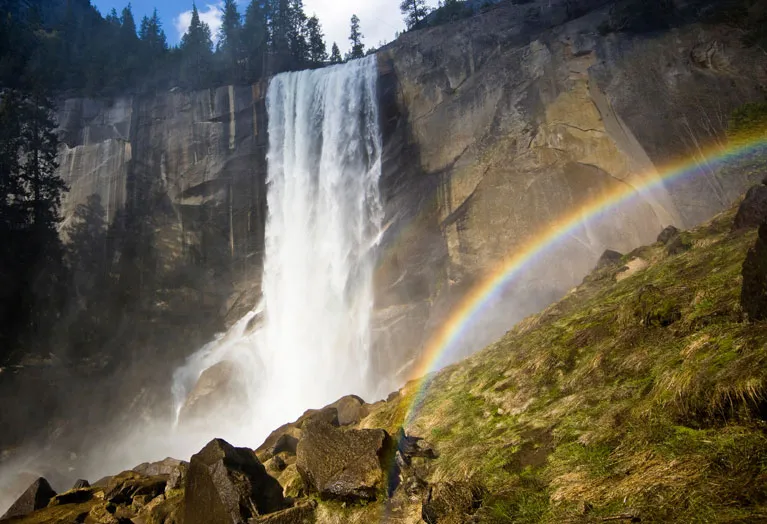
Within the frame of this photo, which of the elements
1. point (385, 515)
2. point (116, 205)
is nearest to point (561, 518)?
point (385, 515)

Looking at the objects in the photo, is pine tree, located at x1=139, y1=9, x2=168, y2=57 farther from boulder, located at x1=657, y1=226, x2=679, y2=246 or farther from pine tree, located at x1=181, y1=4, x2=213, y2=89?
boulder, located at x1=657, y1=226, x2=679, y2=246

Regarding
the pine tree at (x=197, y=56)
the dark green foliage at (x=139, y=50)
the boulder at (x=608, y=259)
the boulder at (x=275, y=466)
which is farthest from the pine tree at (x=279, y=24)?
the boulder at (x=275, y=466)

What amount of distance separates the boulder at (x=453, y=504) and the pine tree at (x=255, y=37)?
4265 cm

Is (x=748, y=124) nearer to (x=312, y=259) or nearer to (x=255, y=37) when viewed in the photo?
(x=312, y=259)

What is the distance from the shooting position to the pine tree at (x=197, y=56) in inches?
1673

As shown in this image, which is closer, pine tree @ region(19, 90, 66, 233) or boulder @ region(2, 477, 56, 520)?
boulder @ region(2, 477, 56, 520)

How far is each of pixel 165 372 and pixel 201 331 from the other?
12.8 ft

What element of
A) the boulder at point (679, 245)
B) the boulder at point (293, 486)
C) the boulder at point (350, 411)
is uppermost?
the boulder at point (679, 245)

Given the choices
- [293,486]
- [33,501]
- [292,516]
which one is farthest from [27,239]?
[292,516]

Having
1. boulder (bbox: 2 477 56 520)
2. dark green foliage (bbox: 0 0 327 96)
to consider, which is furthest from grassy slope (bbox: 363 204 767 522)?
dark green foliage (bbox: 0 0 327 96)

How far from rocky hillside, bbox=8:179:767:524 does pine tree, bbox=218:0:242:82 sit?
40650 millimetres

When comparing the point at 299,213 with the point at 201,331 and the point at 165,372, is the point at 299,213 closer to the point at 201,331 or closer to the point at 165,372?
the point at 201,331

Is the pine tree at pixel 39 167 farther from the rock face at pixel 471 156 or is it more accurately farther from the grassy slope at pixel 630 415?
the grassy slope at pixel 630 415

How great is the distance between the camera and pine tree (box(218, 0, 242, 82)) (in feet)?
146
